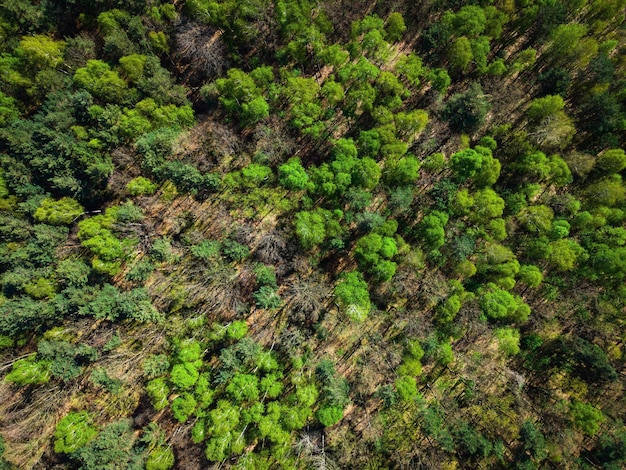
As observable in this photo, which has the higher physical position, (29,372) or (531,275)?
(531,275)

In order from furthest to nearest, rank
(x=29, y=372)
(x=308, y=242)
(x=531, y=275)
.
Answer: (x=308, y=242)
(x=531, y=275)
(x=29, y=372)

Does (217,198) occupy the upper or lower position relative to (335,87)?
lower

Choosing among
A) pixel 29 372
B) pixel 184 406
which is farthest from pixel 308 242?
pixel 29 372

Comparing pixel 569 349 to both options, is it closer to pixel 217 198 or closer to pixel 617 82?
pixel 617 82

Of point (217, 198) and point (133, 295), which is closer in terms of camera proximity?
point (133, 295)

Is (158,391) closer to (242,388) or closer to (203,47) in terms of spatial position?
(242,388)

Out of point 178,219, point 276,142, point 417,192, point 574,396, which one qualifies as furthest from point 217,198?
point 574,396

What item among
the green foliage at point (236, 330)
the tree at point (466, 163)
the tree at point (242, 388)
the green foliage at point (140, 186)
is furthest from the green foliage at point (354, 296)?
A: the green foliage at point (140, 186)

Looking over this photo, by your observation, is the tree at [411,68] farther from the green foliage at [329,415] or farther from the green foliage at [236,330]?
the green foliage at [329,415]
